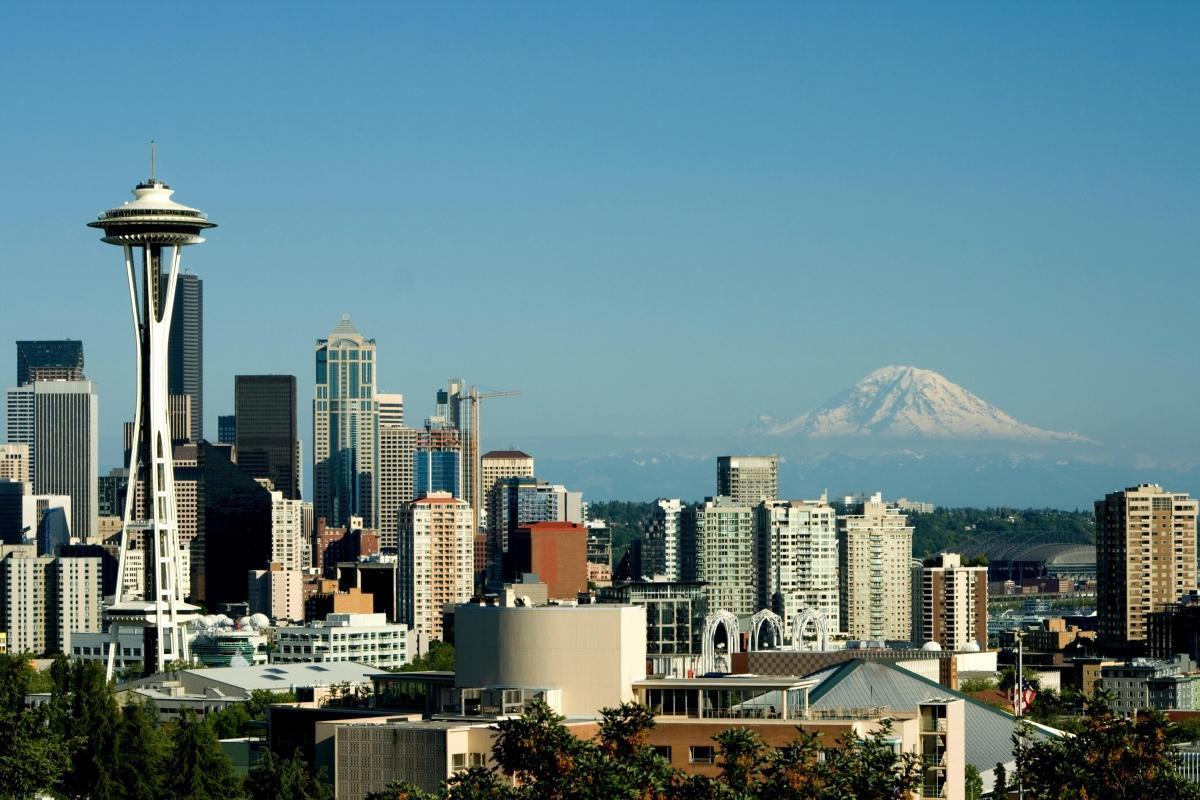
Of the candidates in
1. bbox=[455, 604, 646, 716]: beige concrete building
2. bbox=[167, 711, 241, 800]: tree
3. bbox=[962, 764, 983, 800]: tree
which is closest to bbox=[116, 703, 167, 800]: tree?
bbox=[167, 711, 241, 800]: tree

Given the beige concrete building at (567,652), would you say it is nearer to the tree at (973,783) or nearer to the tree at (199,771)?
the tree at (199,771)

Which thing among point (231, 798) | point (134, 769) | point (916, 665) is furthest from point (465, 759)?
point (916, 665)

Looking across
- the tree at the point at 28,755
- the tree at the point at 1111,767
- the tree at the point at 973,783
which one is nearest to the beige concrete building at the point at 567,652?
the tree at the point at 1111,767

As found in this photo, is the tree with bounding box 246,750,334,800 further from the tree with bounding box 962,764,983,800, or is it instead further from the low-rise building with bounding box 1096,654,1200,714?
the low-rise building with bounding box 1096,654,1200,714

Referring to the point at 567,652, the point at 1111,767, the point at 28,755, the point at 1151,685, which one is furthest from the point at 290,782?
the point at 1151,685

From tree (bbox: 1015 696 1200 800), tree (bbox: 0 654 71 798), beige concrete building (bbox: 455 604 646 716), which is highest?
beige concrete building (bbox: 455 604 646 716)

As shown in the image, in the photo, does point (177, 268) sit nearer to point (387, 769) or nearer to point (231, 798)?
point (231, 798)
